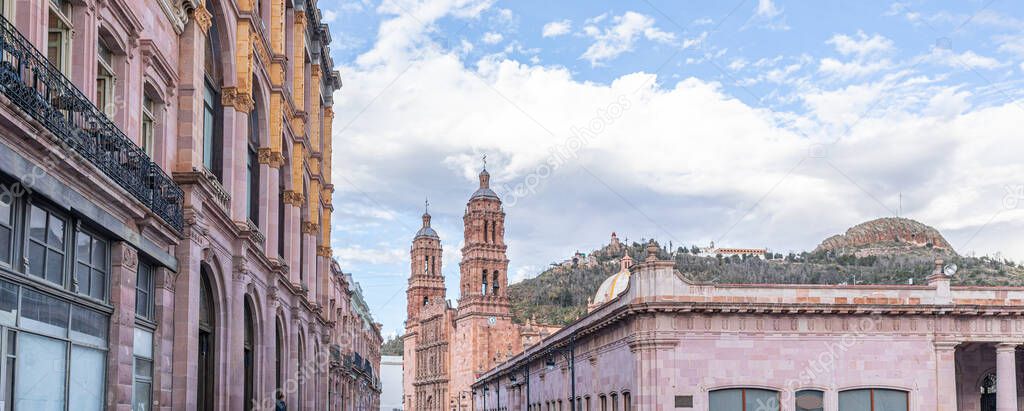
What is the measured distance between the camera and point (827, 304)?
1716 inches

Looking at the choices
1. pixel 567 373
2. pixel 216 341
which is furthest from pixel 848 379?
pixel 216 341

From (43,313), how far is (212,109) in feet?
39.9

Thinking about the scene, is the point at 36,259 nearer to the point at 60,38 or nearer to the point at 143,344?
the point at 60,38

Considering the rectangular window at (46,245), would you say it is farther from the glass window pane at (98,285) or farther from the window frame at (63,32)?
the window frame at (63,32)


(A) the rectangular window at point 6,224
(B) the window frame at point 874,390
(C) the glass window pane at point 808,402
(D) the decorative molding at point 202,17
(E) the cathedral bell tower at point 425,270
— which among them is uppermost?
(E) the cathedral bell tower at point 425,270

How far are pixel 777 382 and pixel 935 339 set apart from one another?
6.58 meters

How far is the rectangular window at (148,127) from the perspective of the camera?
1980 cm

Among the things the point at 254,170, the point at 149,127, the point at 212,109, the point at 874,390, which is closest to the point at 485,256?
the point at 874,390

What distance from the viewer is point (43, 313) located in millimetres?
13961

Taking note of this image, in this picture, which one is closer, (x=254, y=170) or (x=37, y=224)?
(x=37, y=224)

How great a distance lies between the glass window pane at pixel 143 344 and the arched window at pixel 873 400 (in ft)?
102

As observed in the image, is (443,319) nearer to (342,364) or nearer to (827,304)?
(342,364)

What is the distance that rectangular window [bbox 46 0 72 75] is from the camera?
50.1 feet

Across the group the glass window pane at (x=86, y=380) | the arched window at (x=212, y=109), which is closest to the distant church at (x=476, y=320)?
the arched window at (x=212, y=109)
